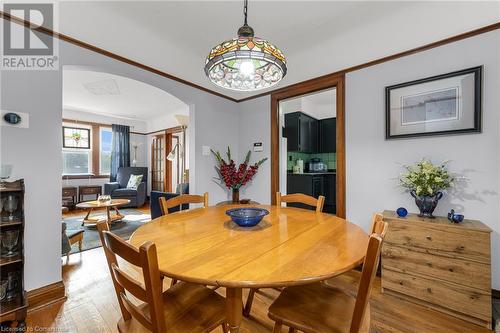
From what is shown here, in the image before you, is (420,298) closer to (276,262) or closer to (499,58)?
(276,262)

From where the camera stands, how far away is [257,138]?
329 centimetres

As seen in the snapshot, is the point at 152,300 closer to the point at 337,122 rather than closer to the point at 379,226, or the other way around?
the point at 379,226

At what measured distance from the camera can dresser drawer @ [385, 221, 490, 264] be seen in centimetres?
153

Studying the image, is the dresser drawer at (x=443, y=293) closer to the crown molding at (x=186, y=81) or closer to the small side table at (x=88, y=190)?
the crown molding at (x=186, y=81)

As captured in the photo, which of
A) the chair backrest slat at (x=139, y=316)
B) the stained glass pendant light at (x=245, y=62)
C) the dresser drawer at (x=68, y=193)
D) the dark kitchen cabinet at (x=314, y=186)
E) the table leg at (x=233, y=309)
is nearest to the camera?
the chair backrest slat at (x=139, y=316)

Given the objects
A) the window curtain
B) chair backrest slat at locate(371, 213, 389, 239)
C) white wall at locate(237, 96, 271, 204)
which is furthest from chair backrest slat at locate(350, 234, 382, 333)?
the window curtain

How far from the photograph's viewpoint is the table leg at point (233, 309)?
2.89 feet

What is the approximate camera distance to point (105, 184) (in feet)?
18.4

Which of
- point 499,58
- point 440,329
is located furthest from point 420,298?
point 499,58

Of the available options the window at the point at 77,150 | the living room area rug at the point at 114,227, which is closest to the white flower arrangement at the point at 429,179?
the living room area rug at the point at 114,227

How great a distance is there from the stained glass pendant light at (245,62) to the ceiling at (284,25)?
1.74ft

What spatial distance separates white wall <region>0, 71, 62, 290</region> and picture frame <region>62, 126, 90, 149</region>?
477 centimetres

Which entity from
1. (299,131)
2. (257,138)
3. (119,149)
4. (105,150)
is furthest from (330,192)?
(105,150)

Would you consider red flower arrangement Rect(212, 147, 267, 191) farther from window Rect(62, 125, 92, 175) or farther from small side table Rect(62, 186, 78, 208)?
window Rect(62, 125, 92, 175)
